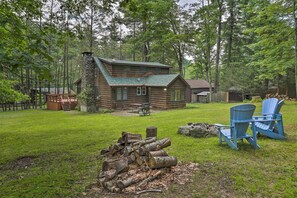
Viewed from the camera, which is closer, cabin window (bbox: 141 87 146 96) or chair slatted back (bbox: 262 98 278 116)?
chair slatted back (bbox: 262 98 278 116)

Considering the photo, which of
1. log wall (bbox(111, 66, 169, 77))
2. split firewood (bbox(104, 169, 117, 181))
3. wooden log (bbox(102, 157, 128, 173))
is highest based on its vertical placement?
log wall (bbox(111, 66, 169, 77))

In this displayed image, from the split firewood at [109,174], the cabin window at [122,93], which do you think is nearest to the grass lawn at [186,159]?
the split firewood at [109,174]

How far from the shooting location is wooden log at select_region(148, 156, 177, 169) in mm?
3680

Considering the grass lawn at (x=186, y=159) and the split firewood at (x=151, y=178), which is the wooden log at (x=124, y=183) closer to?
the split firewood at (x=151, y=178)

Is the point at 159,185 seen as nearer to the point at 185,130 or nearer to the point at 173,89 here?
the point at 185,130

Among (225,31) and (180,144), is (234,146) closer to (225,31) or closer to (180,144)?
(180,144)

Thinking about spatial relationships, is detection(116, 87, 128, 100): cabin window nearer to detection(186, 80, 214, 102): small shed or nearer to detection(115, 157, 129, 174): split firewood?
detection(186, 80, 214, 102): small shed

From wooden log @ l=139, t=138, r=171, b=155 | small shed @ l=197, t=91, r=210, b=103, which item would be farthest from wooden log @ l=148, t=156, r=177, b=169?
small shed @ l=197, t=91, r=210, b=103

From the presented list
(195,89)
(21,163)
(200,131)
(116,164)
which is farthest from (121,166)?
(195,89)

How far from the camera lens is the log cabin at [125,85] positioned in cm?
1755

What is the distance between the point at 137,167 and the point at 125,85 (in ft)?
46.4

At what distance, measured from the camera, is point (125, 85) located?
1767 centimetres

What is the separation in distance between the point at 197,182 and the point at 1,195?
3.25m

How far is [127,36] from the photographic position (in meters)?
29.7
